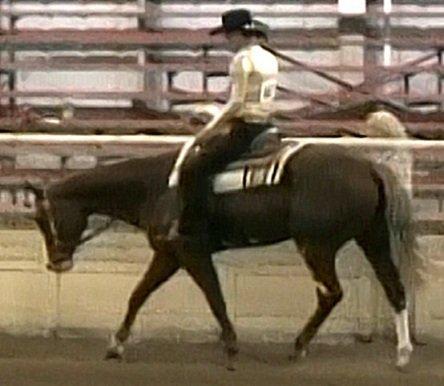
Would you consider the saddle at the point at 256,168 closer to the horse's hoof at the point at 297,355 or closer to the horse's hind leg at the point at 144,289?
the horse's hind leg at the point at 144,289

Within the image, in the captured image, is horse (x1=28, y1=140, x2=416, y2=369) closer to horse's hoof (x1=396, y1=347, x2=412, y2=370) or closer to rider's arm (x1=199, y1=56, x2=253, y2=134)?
horse's hoof (x1=396, y1=347, x2=412, y2=370)

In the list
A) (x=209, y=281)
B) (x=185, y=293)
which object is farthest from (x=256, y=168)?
(x=185, y=293)

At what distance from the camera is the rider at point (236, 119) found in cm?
671

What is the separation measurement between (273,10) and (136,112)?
96 cm

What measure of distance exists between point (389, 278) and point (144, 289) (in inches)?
46.4

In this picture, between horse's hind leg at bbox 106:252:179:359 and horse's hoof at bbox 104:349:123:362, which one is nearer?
horse's hind leg at bbox 106:252:179:359

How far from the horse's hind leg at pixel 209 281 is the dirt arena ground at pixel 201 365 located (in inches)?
8.2

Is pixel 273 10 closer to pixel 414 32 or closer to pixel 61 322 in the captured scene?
pixel 414 32

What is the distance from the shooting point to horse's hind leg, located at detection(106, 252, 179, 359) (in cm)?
715

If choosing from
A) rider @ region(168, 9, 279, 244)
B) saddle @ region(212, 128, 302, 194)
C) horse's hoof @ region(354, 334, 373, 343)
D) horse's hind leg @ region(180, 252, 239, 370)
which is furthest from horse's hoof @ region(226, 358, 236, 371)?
horse's hoof @ region(354, 334, 373, 343)

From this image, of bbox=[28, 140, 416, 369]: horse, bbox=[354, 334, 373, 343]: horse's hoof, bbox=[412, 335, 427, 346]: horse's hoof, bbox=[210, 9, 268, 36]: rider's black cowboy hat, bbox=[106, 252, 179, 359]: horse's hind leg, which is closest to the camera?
bbox=[210, 9, 268, 36]: rider's black cowboy hat

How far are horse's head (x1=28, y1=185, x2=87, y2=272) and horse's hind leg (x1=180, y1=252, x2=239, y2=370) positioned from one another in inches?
22.9

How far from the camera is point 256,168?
22.6 ft

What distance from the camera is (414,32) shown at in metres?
8.15
